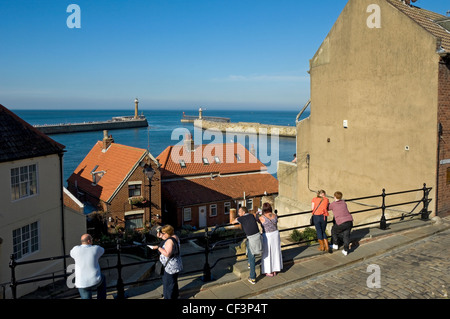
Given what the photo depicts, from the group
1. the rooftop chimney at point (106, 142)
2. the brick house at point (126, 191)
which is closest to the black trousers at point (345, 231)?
the brick house at point (126, 191)

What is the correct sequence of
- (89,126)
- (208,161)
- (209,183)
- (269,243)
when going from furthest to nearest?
(89,126) < (208,161) < (209,183) < (269,243)

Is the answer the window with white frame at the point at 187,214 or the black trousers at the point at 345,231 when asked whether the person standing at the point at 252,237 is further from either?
the window with white frame at the point at 187,214

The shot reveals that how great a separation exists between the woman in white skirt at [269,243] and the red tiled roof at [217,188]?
107 ft

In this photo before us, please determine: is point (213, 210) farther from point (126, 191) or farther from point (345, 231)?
point (345, 231)

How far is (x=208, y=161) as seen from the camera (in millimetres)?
47031

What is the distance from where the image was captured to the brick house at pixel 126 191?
116 feet

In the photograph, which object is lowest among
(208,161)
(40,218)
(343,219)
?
(208,161)

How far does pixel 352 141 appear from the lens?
56.2ft

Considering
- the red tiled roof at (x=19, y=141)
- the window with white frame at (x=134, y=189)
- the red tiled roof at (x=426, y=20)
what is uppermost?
the red tiled roof at (x=426, y=20)

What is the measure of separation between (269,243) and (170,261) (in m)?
2.22

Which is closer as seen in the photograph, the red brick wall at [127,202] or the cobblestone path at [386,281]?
the cobblestone path at [386,281]

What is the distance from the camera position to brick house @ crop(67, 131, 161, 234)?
3544 cm

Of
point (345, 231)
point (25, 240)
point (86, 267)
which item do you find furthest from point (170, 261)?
point (25, 240)

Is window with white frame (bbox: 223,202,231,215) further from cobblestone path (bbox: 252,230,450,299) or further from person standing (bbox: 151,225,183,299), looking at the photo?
person standing (bbox: 151,225,183,299)
